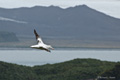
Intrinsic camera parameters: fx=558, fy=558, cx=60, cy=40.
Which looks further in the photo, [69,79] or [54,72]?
[54,72]

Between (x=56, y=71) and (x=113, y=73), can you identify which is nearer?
(x=113, y=73)

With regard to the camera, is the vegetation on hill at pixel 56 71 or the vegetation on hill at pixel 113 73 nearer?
the vegetation on hill at pixel 113 73

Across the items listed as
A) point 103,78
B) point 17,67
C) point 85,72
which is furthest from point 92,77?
point 17,67

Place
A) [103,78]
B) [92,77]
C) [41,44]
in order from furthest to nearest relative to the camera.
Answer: [92,77] < [103,78] < [41,44]

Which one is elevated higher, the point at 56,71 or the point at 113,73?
the point at 56,71

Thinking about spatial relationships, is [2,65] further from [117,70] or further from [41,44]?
[41,44]

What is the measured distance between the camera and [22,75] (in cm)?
13400

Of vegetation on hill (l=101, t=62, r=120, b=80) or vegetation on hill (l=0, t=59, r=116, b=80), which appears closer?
vegetation on hill (l=101, t=62, r=120, b=80)

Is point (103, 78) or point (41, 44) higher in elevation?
point (41, 44)

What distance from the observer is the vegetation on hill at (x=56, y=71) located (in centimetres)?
13100

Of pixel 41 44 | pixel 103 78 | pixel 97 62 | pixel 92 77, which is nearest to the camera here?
pixel 41 44

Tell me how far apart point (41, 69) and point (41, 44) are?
8730cm

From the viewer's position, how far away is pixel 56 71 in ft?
456

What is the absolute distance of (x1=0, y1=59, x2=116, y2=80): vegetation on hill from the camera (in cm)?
13100
